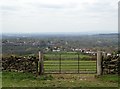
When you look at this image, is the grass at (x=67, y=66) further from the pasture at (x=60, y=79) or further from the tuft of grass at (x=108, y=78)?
the tuft of grass at (x=108, y=78)

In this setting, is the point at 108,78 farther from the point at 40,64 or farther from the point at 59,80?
the point at 40,64

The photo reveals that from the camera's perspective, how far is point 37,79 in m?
15.7

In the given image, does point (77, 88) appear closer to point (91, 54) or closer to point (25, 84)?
point (25, 84)

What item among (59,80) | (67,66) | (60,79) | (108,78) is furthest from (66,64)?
(59,80)

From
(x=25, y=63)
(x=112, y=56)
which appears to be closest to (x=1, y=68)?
(x=25, y=63)

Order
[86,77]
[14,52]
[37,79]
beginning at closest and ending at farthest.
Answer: [37,79]
[86,77]
[14,52]

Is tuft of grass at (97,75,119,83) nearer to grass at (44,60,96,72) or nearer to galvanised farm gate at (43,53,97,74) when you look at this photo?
galvanised farm gate at (43,53,97,74)

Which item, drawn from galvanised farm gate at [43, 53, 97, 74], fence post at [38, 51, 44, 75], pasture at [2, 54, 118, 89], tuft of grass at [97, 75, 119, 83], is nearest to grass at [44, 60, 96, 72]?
galvanised farm gate at [43, 53, 97, 74]

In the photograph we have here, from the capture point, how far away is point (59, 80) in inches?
615

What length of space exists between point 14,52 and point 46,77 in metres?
5.97

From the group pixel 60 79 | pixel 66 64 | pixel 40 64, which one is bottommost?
pixel 60 79

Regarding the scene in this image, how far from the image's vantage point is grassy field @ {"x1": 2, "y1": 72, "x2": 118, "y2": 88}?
45.9 ft

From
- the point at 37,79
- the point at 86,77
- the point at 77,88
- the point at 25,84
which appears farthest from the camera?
the point at 86,77

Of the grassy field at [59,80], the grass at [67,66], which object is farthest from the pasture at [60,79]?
the grass at [67,66]
